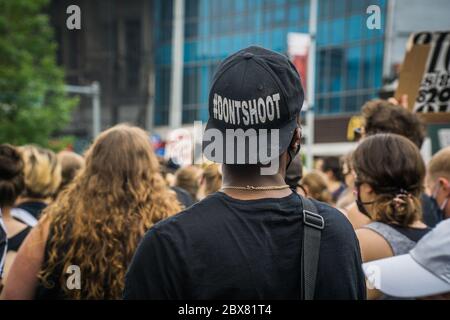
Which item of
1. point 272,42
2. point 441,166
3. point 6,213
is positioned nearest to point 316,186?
point 441,166

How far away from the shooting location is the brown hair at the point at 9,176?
3.96m

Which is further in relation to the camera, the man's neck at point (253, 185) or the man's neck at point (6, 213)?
the man's neck at point (6, 213)

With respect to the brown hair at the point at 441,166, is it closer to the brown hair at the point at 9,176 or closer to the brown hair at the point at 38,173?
the brown hair at the point at 9,176

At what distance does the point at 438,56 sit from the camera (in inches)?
183

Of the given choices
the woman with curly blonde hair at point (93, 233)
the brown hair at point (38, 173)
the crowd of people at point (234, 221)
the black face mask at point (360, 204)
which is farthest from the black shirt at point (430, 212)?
the brown hair at point (38, 173)

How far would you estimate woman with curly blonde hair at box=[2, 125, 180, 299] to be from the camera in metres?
3.08

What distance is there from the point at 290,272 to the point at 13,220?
8.80 feet

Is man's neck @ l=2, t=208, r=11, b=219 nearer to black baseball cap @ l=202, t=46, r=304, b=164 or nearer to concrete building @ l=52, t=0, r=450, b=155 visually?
black baseball cap @ l=202, t=46, r=304, b=164

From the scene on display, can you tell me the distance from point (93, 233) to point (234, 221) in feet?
4.64

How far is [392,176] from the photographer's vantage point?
302cm

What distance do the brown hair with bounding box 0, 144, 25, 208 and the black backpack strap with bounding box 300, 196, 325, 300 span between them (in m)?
2.56

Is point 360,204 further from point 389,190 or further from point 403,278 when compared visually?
point 403,278

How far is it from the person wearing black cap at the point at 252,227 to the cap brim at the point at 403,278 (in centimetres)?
61
